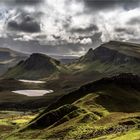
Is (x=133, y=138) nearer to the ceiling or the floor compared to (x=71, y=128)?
nearer to the ceiling

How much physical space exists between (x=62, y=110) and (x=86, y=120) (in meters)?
24.4

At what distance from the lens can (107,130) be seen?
130 metres

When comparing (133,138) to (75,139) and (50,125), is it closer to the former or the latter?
(75,139)

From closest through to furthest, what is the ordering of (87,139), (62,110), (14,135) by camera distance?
1. (87,139)
2. (14,135)
3. (62,110)

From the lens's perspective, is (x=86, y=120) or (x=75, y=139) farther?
(x=86, y=120)

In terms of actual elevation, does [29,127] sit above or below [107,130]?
below

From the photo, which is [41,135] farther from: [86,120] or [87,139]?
[87,139]

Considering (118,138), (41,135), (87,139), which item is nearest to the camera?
(118,138)

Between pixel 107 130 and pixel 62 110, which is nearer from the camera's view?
pixel 107 130

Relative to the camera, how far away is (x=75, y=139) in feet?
440

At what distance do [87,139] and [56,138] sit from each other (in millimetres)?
26774

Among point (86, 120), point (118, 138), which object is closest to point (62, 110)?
point (86, 120)

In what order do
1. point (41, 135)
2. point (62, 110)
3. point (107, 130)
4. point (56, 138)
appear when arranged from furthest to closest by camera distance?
1. point (62, 110)
2. point (41, 135)
3. point (56, 138)
4. point (107, 130)

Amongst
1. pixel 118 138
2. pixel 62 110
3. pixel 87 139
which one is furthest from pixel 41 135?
→ pixel 118 138
